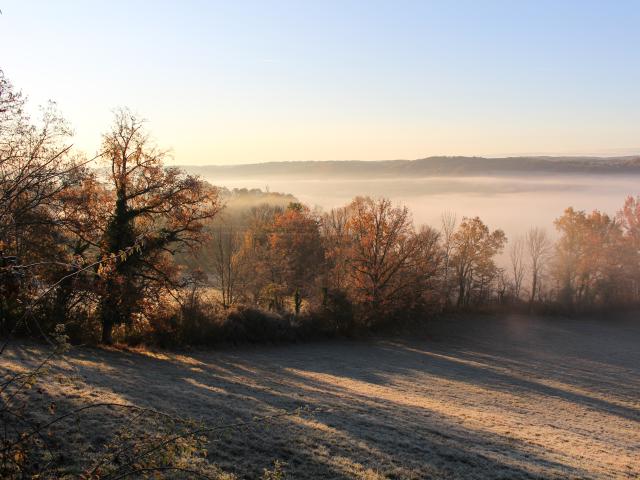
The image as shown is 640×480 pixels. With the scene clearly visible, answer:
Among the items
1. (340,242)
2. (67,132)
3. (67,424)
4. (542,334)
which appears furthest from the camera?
(340,242)

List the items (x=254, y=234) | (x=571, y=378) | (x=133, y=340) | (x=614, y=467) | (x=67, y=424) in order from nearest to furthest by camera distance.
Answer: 1. (x=67, y=424)
2. (x=614, y=467)
3. (x=133, y=340)
4. (x=571, y=378)
5. (x=254, y=234)

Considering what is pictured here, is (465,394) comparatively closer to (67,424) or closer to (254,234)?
(67,424)

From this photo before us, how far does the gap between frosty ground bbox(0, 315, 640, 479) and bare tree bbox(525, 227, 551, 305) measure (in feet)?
116

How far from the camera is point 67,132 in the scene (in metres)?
19.2

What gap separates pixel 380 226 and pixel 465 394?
23.8 m

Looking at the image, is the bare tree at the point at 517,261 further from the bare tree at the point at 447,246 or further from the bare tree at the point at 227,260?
the bare tree at the point at 227,260

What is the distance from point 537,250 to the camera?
264ft

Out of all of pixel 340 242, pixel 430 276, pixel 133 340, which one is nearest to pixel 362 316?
pixel 430 276

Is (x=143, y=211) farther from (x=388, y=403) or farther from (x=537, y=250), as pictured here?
(x=537, y=250)

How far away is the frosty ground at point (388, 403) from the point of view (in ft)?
40.5

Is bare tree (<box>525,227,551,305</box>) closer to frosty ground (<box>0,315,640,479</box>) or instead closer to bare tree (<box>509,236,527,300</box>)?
bare tree (<box>509,236,527,300</box>)

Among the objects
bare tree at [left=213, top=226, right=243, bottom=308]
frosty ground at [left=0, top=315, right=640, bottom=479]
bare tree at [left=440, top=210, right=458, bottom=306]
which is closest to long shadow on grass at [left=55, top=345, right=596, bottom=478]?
frosty ground at [left=0, top=315, right=640, bottom=479]

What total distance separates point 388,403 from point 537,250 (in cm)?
6769

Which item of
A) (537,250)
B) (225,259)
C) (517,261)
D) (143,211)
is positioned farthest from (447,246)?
(143,211)
